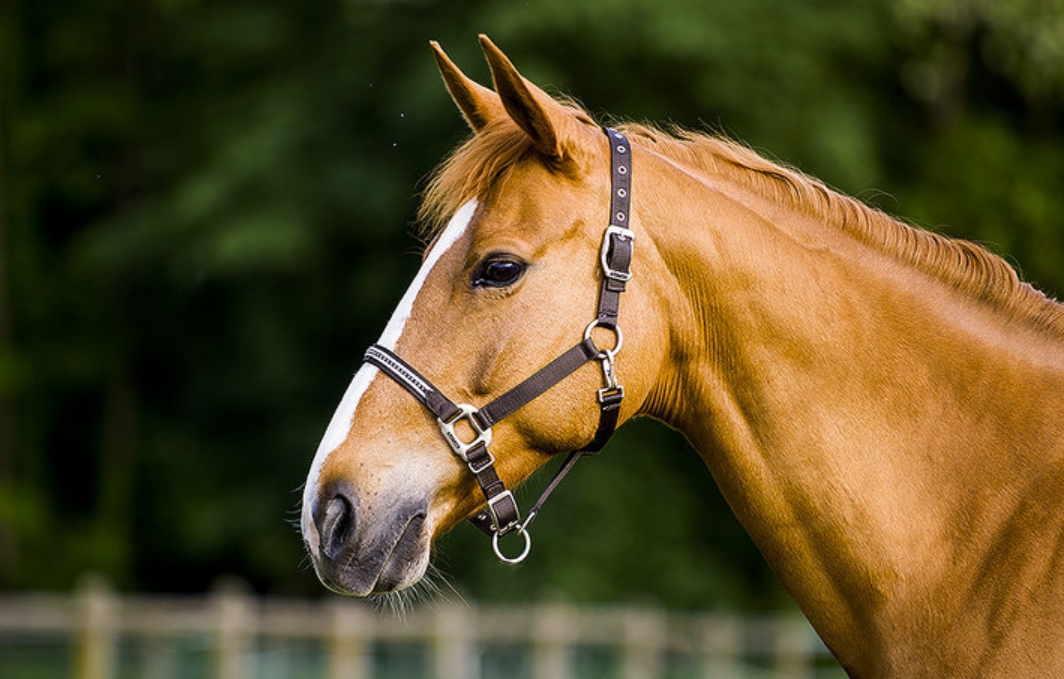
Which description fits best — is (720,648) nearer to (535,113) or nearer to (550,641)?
(550,641)

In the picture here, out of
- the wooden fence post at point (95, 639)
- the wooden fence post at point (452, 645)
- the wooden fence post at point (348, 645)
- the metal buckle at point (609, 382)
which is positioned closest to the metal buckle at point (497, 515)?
the metal buckle at point (609, 382)

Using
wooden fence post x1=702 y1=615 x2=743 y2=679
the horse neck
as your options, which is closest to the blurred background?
wooden fence post x1=702 y1=615 x2=743 y2=679

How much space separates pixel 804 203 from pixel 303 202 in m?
12.8

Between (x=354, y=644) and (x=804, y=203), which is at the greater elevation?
(x=804, y=203)

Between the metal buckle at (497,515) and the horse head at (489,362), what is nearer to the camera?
the horse head at (489,362)

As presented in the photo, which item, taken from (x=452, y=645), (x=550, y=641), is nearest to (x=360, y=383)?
(x=452, y=645)

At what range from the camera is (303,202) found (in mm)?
15820

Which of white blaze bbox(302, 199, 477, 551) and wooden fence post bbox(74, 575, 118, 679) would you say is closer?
white blaze bbox(302, 199, 477, 551)

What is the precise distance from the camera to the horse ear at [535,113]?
10.7 ft

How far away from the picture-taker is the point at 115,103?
1984 cm

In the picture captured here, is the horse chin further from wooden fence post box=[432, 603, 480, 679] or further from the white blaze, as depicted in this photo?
wooden fence post box=[432, 603, 480, 679]

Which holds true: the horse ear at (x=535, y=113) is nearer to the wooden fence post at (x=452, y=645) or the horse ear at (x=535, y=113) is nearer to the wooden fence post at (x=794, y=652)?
the wooden fence post at (x=452, y=645)

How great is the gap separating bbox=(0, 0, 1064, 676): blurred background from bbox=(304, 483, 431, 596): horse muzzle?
882 cm

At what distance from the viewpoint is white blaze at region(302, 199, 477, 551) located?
3.22 meters
